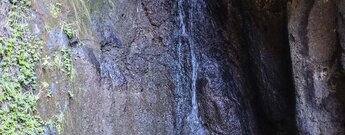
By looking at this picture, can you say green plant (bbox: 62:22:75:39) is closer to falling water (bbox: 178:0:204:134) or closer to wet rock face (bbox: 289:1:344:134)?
falling water (bbox: 178:0:204:134)

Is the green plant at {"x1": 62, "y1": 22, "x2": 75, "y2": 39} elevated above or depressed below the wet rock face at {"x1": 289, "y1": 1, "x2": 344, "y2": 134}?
above

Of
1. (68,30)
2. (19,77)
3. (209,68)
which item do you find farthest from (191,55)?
(19,77)

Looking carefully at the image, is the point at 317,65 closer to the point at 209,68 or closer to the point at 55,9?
the point at 209,68

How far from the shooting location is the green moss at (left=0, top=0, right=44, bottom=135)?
2.58 m

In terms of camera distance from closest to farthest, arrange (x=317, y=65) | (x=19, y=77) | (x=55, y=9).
A: 1. (x=19, y=77)
2. (x=317, y=65)
3. (x=55, y=9)

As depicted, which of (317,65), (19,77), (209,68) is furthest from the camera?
(209,68)

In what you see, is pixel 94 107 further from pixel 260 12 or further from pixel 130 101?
pixel 260 12

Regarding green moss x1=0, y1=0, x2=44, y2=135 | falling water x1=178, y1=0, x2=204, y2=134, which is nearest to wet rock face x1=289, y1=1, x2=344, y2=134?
falling water x1=178, y1=0, x2=204, y2=134

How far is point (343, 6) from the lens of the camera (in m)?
2.55

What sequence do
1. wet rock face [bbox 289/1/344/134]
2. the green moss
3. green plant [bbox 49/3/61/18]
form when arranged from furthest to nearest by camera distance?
green plant [bbox 49/3/61/18] < wet rock face [bbox 289/1/344/134] < the green moss

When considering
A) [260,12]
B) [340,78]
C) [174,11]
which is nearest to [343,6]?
[340,78]

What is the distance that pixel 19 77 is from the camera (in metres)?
2.65

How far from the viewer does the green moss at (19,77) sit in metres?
2.58

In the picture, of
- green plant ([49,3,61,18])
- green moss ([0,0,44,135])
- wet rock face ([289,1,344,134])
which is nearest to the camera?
green moss ([0,0,44,135])
